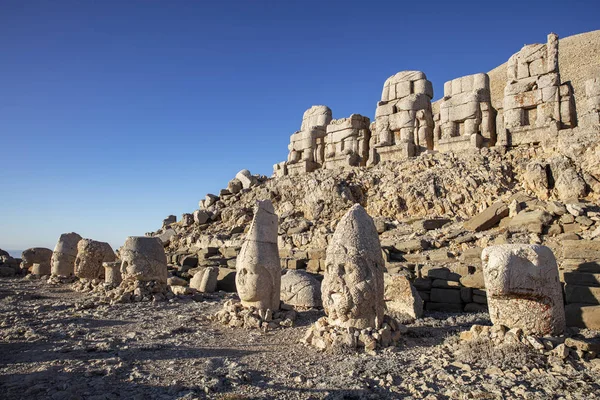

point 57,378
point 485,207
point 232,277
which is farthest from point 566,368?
point 485,207

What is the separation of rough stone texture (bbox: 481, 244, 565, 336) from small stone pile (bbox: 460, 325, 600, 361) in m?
0.20

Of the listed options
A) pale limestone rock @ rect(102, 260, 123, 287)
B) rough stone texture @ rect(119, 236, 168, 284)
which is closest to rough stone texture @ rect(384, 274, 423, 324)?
rough stone texture @ rect(119, 236, 168, 284)

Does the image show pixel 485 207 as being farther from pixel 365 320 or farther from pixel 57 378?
pixel 57 378

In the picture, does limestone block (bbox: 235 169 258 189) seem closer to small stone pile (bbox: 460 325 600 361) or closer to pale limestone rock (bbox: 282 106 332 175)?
pale limestone rock (bbox: 282 106 332 175)

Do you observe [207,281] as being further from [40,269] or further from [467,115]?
[467,115]

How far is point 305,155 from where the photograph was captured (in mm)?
21047

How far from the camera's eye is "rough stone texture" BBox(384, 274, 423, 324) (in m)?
7.45

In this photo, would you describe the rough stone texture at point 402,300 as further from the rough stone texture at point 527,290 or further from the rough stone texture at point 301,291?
the rough stone texture at point 527,290

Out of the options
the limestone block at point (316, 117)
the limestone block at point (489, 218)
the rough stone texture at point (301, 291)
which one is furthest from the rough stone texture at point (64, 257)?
the limestone block at point (489, 218)

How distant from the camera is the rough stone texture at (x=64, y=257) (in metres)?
14.1

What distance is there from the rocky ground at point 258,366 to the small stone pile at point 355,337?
0.13m

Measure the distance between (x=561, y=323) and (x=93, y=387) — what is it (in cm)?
542

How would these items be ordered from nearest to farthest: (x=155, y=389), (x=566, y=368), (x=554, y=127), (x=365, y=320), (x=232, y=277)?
(x=155, y=389)
(x=566, y=368)
(x=365, y=320)
(x=232, y=277)
(x=554, y=127)

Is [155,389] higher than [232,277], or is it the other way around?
[232,277]
